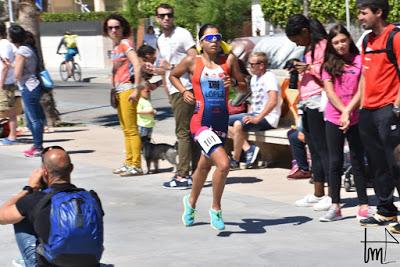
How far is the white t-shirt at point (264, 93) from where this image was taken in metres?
11.1

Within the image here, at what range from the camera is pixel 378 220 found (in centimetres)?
802

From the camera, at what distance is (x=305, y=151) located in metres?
10.5

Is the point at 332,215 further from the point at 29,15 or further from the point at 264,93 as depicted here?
the point at 29,15

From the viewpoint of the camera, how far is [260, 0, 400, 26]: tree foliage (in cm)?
2683

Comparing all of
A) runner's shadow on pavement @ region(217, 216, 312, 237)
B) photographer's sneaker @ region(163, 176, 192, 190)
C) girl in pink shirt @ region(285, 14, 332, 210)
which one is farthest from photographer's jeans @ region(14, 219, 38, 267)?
photographer's sneaker @ region(163, 176, 192, 190)

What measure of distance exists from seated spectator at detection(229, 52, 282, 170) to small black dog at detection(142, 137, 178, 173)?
0.75 m

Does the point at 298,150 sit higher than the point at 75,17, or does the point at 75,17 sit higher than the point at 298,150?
the point at 75,17

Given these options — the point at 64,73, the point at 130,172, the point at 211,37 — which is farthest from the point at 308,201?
the point at 64,73

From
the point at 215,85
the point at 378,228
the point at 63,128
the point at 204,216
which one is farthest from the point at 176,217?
the point at 63,128

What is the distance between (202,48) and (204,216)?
60.7 inches

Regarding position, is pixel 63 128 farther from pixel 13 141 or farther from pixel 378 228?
pixel 378 228

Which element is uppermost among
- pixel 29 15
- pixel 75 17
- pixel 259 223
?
pixel 29 15

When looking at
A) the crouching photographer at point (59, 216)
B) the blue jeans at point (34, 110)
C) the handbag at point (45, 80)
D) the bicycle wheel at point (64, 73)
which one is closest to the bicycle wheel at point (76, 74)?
the bicycle wheel at point (64, 73)

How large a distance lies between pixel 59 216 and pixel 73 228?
11 cm
